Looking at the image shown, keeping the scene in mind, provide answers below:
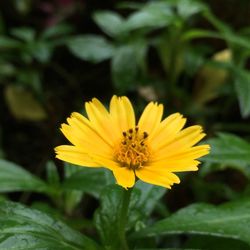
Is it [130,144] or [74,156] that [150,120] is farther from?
[74,156]

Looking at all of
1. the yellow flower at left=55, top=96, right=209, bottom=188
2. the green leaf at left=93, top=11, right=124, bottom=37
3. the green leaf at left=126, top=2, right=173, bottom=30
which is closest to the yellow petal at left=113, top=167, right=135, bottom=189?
the yellow flower at left=55, top=96, right=209, bottom=188

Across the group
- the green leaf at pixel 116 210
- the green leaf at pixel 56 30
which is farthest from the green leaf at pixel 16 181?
the green leaf at pixel 56 30

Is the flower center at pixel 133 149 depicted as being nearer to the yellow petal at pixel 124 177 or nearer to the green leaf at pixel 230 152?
the yellow petal at pixel 124 177

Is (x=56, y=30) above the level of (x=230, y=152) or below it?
above

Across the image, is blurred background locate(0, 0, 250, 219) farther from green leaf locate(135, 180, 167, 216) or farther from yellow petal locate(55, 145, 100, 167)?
yellow petal locate(55, 145, 100, 167)

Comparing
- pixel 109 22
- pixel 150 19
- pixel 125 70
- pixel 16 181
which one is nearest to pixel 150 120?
pixel 16 181

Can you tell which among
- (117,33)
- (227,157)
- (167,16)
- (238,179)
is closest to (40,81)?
(117,33)

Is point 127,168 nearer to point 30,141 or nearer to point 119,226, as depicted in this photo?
point 119,226
